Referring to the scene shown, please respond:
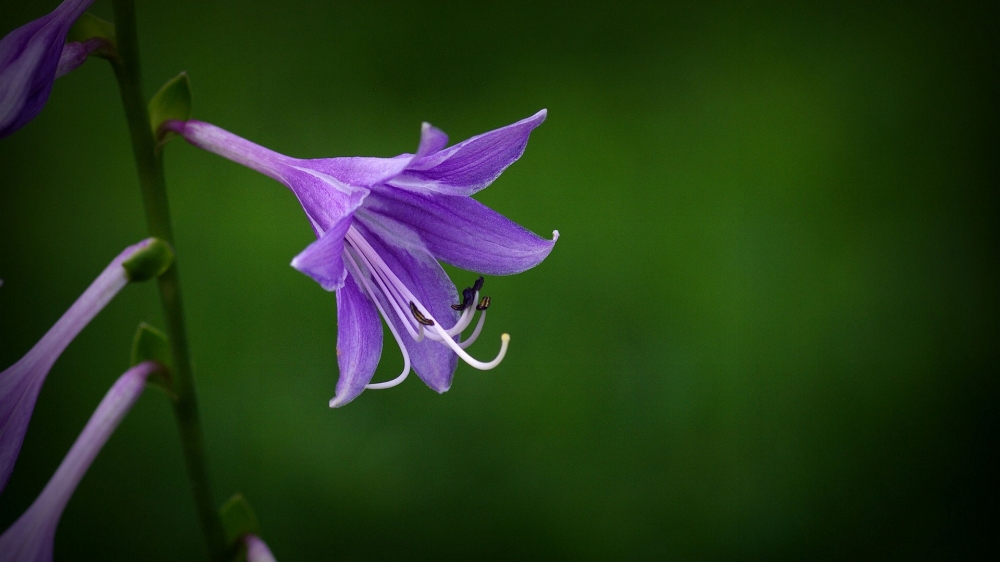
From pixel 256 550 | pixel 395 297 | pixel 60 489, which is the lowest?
pixel 256 550

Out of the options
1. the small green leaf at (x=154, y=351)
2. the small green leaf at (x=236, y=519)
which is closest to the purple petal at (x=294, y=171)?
the small green leaf at (x=154, y=351)

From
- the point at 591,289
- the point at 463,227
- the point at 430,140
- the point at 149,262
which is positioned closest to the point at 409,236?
the point at 463,227

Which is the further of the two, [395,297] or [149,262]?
[395,297]

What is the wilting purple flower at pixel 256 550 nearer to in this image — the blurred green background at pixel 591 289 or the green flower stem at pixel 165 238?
the green flower stem at pixel 165 238

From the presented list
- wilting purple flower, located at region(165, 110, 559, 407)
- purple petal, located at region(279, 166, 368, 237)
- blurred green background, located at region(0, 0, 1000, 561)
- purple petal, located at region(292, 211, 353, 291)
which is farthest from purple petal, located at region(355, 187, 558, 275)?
blurred green background, located at region(0, 0, 1000, 561)

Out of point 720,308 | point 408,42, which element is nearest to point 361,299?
point 720,308

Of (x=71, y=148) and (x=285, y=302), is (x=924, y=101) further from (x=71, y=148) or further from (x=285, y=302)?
(x=71, y=148)

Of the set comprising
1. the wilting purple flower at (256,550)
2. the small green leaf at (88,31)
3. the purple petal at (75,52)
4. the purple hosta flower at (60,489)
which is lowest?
the wilting purple flower at (256,550)

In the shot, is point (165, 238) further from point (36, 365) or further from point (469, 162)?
point (469, 162)
